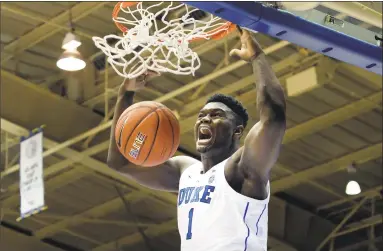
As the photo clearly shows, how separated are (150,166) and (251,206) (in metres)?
0.77

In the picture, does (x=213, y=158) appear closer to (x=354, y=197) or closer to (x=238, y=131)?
(x=238, y=131)

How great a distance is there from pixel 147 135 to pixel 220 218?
0.72 m

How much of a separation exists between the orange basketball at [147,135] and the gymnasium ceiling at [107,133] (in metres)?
5.19

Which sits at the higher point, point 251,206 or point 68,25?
point 68,25

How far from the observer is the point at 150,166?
4.51 meters

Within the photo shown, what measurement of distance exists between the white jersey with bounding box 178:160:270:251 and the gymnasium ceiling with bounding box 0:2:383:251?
5.65 metres

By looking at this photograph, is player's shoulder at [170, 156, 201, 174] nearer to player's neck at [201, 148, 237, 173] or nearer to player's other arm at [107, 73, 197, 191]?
player's other arm at [107, 73, 197, 191]

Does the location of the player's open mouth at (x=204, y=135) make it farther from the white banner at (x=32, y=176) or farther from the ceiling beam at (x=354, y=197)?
the ceiling beam at (x=354, y=197)

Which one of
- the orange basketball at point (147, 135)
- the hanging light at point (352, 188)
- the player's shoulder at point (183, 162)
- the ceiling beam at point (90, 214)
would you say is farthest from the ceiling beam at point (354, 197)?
the orange basketball at point (147, 135)

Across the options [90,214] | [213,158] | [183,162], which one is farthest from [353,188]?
[213,158]

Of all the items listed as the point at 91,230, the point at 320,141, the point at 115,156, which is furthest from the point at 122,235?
the point at 115,156

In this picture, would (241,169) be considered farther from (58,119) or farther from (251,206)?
(58,119)

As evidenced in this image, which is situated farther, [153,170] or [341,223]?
[341,223]

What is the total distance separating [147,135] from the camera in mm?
4426
